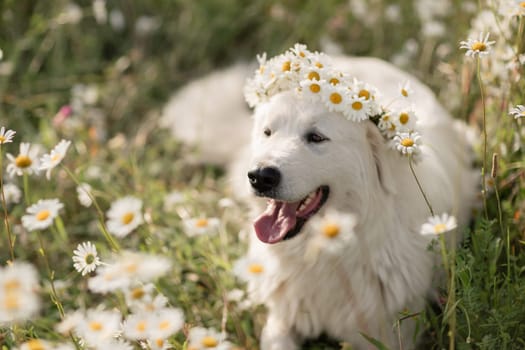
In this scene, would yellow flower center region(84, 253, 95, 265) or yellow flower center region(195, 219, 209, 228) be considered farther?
yellow flower center region(195, 219, 209, 228)

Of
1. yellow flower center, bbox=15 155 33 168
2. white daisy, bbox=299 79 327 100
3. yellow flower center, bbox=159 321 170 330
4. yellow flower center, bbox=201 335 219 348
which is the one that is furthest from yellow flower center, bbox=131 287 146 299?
white daisy, bbox=299 79 327 100

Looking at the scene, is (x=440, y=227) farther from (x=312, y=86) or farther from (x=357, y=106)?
(x=312, y=86)

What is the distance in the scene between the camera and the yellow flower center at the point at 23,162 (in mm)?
1718

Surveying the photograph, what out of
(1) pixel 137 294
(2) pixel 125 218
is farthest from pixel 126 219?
(1) pixel 137 294

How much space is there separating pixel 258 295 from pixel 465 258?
3.14 feet

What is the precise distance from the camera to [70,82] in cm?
403

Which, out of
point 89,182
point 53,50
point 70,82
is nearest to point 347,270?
point 89,182

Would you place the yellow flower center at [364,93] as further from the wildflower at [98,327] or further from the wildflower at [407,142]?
the wildflower at [98,327]

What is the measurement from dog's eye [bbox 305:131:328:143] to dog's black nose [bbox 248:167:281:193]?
0.23 m

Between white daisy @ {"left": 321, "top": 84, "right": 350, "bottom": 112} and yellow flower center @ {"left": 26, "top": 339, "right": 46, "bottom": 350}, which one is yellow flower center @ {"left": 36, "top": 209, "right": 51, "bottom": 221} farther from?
white daisy @ {"left": 321, "top": 84, "right": 350, "bottom": 112}

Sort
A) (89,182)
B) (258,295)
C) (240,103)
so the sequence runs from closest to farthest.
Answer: (258,295)
(89,182)
(240,103)

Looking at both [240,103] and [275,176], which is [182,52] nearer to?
[240,103]

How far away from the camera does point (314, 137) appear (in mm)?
2168

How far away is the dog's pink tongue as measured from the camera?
2.19 m
